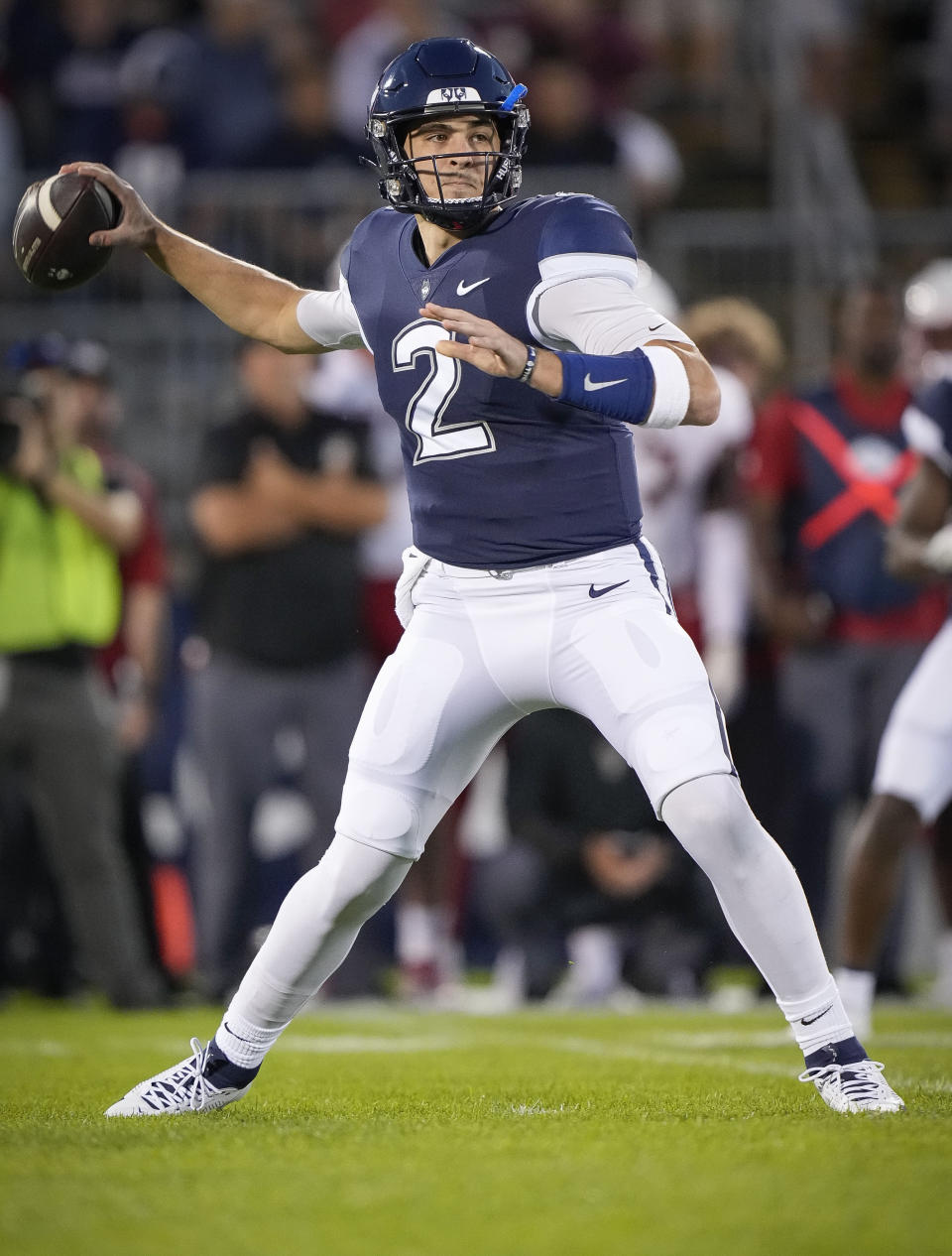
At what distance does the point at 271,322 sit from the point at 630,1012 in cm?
312

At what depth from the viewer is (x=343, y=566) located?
23.5 ft

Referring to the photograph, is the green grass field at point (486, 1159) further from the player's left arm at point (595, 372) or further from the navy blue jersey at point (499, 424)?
the player's left arm at point (595, 372)

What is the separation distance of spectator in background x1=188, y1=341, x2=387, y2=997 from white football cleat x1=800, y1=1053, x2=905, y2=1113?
11.2ft

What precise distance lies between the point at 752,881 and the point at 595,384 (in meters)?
0.94

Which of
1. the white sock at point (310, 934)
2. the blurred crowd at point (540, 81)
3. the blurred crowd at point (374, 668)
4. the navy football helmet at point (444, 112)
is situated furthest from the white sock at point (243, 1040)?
the blurred crowd at point (540, 81)

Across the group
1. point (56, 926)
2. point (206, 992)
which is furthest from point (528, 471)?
point (56, 926)

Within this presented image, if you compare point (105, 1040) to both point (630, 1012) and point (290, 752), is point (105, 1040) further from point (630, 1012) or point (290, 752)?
point (290, 752)

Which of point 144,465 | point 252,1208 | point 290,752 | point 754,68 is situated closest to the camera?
point 252,1208

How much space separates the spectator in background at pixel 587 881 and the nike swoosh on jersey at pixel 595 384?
372 cm

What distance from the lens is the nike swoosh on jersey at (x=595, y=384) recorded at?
3.45 m

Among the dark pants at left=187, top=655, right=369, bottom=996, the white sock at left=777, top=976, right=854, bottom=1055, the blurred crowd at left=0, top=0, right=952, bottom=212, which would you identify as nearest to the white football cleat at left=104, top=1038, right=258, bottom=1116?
the white sock at left=777, top=976, right=854, bottom=1055

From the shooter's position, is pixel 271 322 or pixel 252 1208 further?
pixel 271 322

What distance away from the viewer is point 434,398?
3826 millimetres

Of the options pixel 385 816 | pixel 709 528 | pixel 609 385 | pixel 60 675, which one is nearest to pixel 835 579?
pixel 709 528
